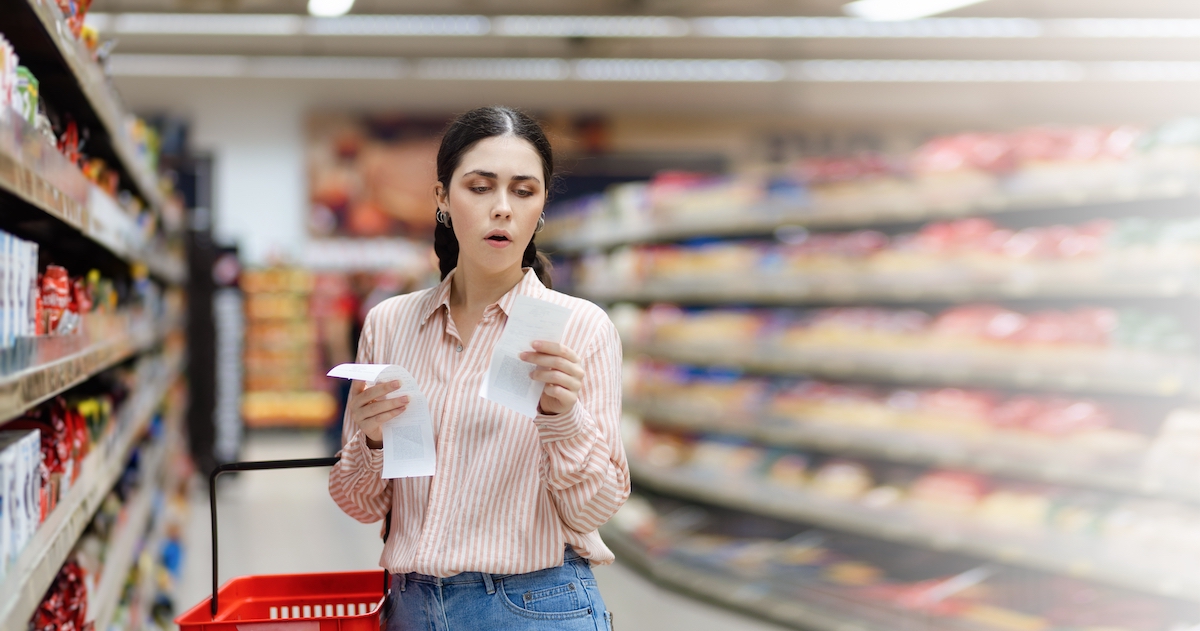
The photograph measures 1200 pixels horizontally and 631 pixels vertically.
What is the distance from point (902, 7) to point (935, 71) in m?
4.62

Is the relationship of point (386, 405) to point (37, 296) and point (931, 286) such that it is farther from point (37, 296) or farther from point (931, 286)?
point (931, 286)

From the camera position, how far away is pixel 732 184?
5793 mm

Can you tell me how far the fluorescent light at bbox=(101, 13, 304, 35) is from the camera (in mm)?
10703

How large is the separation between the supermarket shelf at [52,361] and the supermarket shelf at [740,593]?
2.96 m

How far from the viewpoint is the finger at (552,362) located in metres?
1.48

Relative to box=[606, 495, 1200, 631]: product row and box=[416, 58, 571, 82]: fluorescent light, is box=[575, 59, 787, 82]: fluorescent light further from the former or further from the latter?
box=[606, 495, 1200, 631]: product row

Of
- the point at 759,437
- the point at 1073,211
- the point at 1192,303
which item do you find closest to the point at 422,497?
the point at 1192,303

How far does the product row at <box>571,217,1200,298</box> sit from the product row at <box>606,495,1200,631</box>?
1.08 metres

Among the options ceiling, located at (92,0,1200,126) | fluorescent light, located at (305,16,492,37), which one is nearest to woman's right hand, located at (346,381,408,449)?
ceiling, located at (92,0,1200,126)

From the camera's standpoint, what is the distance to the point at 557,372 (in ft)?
4.91

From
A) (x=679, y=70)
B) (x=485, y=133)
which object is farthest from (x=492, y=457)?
(x=679, y=70)

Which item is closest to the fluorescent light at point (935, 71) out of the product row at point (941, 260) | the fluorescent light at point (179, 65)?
the fluorescent light at point (179, 65)

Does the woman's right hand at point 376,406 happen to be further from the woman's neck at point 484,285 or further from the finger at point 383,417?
the woman's neck at point 484,285

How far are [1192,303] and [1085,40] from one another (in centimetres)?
861
